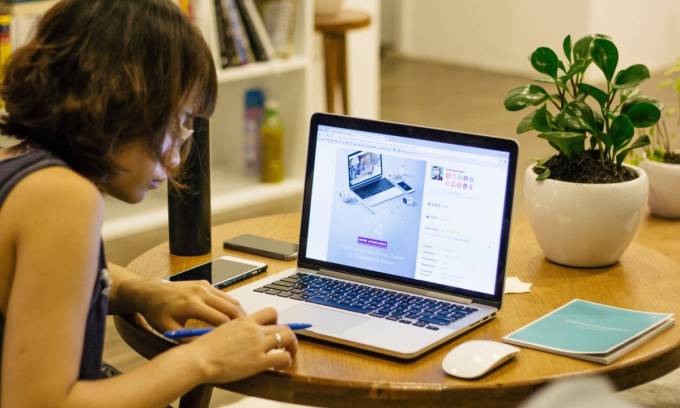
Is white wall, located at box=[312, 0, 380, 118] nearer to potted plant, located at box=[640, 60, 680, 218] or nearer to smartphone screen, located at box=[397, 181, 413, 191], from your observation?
potted plant, located at box=[640, 60, 680, 218]

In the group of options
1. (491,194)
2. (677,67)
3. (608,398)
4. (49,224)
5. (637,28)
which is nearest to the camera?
(608,398)

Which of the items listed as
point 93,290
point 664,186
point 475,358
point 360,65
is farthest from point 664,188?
point 360,65

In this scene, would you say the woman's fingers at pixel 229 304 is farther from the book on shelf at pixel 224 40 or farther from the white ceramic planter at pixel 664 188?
the book on shelf at pixel 224 40

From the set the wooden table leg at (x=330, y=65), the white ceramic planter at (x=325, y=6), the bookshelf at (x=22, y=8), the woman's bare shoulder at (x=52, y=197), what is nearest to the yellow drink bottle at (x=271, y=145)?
the wooden table leg at (x=330, y=65)

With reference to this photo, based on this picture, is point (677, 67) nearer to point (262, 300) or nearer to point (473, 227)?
point (473, 227)

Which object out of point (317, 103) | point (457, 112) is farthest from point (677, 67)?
point (457, 112)

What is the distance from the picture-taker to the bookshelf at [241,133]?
3572 millimetres

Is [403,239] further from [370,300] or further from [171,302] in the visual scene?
[171,302]

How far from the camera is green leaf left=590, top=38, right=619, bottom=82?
165 centimetres

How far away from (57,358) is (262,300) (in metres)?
0.42

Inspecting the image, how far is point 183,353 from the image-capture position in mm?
1192

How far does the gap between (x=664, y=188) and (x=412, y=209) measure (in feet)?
2.86

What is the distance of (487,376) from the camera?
1.24 metres

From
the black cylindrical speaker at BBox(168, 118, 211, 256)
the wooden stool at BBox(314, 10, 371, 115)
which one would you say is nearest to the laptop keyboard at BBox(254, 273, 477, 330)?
the black cylindrical speaker at BBox(168, 118, 211, 256)
